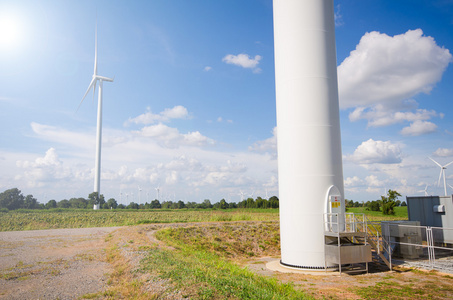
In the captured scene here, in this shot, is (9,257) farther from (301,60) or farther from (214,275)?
(301,60)

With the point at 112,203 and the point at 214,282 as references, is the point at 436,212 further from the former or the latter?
the point at 112,203

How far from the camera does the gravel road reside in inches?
458

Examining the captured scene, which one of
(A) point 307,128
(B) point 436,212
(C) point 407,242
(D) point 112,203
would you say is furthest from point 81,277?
(D) point 112,203

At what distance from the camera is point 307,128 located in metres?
17.4

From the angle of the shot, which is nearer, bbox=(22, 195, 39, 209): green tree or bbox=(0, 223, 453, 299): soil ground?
bbox=(0, 223, 453, 299): soil ground

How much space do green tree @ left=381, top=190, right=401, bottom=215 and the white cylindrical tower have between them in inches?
1746

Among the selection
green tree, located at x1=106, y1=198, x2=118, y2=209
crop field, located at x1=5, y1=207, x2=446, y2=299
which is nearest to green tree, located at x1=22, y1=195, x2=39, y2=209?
green tree, located at x1=106, y1=198, x2=118, y2=209

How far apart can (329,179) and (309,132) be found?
2.78 metres

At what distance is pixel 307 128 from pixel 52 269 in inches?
582

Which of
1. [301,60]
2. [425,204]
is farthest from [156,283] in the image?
[425,204]

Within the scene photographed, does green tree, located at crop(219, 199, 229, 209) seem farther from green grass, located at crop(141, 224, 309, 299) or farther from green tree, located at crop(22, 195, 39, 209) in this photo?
green grass, located at crop(141, 224, 309, 299)

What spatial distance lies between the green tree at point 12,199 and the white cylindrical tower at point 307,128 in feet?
225

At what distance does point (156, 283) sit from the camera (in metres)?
10.9

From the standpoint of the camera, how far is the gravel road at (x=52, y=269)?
11.6 m
